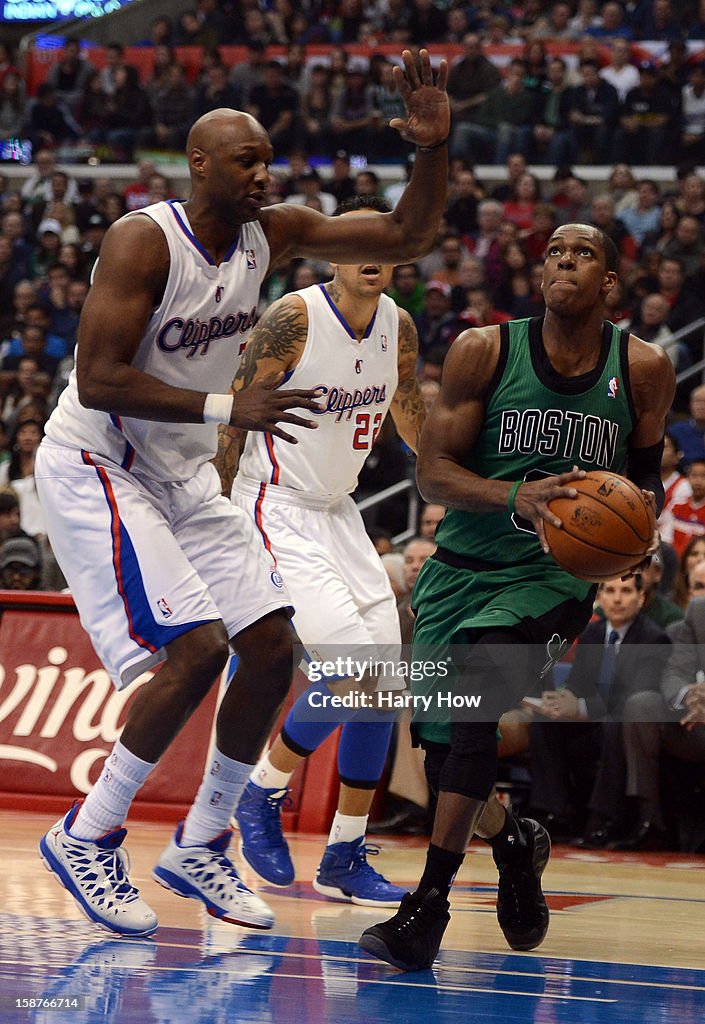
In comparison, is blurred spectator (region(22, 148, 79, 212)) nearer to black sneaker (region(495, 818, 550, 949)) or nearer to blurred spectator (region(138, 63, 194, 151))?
blurred spectator (region(138, 63, 194, 151))

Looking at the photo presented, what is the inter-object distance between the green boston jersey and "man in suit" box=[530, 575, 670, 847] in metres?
3.07

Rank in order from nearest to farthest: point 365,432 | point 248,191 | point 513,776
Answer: point 248,191 < point 365,432 < point 513,776

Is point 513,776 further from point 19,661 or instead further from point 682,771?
point 19,661

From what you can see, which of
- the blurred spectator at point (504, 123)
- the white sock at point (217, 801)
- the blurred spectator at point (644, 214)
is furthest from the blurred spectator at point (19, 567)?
the blurred spectator at point (504, 123)

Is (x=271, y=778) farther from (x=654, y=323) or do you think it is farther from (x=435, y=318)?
(x=435, y=318)

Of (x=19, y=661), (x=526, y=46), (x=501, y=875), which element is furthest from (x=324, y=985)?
(x=526, y=46)

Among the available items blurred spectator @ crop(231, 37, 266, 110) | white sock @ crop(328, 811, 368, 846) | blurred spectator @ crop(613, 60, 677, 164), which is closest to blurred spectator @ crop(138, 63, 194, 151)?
blurred spectator @ crop(231, 37, 266, 110)

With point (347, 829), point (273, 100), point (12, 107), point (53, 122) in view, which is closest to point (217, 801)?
point (347, 829)

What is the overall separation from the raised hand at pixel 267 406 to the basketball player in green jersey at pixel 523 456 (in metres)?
0.55

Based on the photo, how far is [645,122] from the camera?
47.9 feet

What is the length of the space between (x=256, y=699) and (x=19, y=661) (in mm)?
4202

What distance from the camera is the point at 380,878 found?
5.18m

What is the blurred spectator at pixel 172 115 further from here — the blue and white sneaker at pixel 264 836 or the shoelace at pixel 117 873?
the shoelace at pixel 117 873

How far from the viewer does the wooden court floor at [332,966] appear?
127 inches
